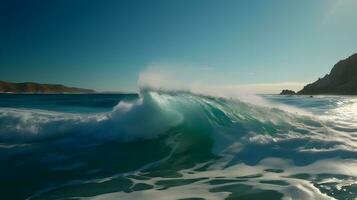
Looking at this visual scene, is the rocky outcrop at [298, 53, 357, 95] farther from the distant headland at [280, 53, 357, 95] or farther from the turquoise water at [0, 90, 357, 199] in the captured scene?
the turquoise water at [0, 90, 357, 199]

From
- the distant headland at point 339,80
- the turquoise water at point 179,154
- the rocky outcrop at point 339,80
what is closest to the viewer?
the turquoise water at point 179,154

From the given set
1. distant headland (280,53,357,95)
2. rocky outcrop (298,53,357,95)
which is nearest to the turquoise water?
distant headland (280,53,357,95)

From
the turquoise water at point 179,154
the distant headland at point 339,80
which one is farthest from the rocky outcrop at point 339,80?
the turquoise water at point 179,154

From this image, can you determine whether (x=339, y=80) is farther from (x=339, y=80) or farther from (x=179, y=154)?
(x=179, y=154)

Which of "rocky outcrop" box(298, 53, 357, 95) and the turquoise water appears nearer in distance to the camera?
the turquoise water

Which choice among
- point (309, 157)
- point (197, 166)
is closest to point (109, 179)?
point (197, 166)

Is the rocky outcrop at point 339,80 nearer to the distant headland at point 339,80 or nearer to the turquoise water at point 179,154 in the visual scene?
the distant headland at point 339,80

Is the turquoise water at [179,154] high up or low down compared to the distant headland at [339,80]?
down
